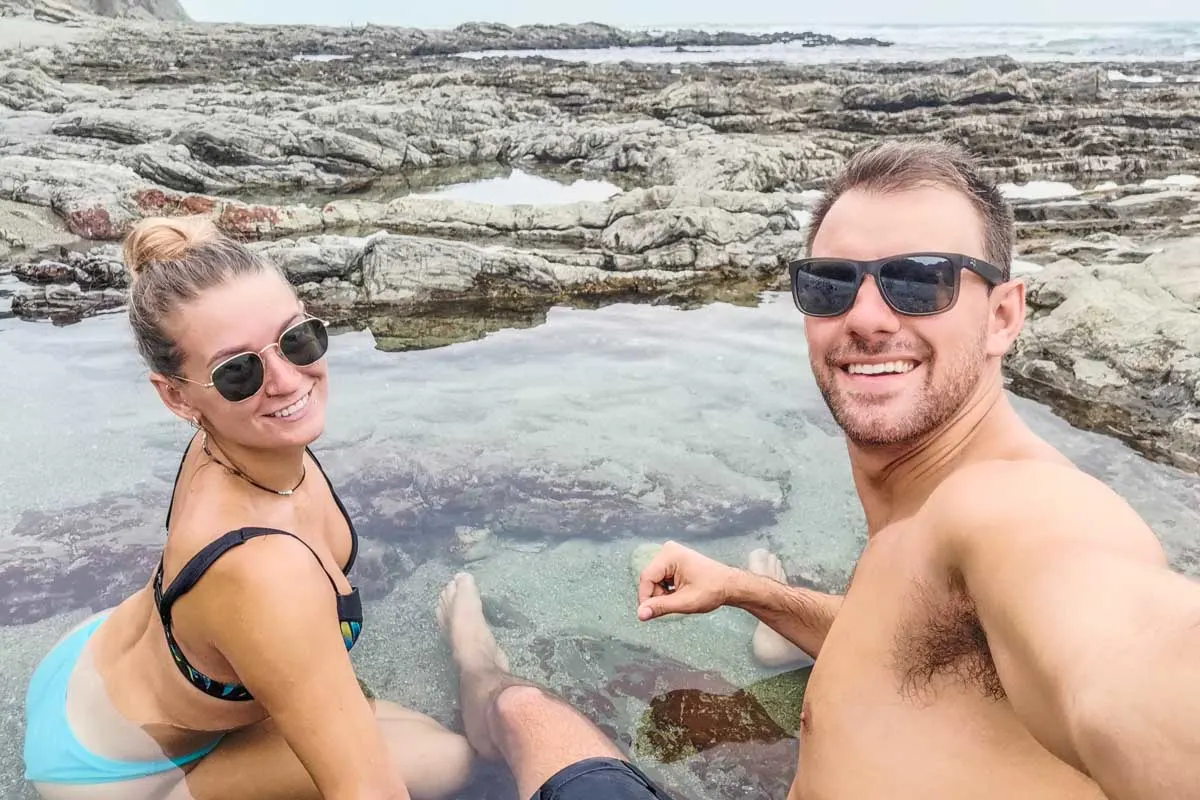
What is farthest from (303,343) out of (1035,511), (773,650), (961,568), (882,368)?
(773,650)

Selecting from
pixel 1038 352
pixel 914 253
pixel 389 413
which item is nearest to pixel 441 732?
pixel 914 253

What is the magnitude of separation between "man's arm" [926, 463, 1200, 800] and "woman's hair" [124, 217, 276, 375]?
2.14 meters

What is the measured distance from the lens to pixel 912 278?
87.2 inches

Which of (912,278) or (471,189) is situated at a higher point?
(912,278)

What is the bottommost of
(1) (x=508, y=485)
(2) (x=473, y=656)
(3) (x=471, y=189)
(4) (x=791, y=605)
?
(3) (x=471, y=189)

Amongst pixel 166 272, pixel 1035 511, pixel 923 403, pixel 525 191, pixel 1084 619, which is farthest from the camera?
pixel 525 191

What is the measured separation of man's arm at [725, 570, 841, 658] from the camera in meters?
3.27

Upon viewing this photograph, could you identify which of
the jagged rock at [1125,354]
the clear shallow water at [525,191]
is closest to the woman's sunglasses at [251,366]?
the jagged rock at [1125,354]

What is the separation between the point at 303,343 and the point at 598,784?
1.64 metres

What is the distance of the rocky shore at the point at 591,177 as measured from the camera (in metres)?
7.25

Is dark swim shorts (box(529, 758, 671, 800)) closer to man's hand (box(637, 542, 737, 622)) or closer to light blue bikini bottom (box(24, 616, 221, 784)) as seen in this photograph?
man's hand (box(637, 542, 737, 622))

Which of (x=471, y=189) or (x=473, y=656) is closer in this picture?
(x=473, y=656)

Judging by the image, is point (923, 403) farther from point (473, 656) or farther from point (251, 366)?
point (473, 656)

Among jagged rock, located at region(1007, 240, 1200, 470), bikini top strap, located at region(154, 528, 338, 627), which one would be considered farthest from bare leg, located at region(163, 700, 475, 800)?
jagged rock, located at region(1007, 240, 1200, 470)
